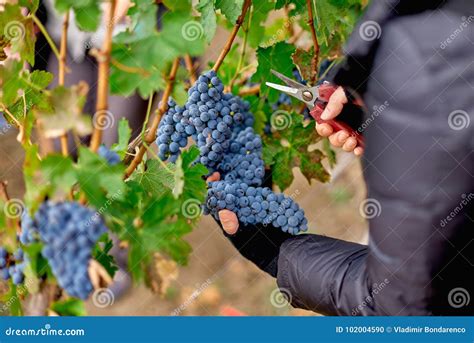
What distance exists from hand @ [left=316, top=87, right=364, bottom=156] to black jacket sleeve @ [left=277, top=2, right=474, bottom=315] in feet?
0.49

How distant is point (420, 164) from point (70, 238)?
540mm

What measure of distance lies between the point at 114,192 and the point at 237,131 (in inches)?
21.1

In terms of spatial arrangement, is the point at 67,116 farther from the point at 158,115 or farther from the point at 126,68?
the point at 158,115

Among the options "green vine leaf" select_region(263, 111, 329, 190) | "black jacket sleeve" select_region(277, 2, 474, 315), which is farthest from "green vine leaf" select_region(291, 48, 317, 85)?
"black jacket sleeve" select_region(277, 2, 474, 315)

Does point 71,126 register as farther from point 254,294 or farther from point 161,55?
point 254,294

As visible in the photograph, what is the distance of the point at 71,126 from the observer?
0.91 metres

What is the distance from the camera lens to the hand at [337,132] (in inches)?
49.6

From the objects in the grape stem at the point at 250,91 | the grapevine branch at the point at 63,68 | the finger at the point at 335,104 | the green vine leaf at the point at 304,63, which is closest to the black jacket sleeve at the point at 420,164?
the finger at the point at 335,104

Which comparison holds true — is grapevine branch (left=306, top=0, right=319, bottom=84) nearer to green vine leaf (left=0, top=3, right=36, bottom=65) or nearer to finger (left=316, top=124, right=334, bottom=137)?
finger (left=316, top=124, right=334, bottom=137)

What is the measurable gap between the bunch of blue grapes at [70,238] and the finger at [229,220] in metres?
0.37

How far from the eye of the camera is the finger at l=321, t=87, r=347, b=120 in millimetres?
1258

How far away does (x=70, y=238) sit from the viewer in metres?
0.90

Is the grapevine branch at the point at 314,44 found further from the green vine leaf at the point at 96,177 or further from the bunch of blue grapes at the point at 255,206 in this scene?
the green vine leaf at the point at 96,177
